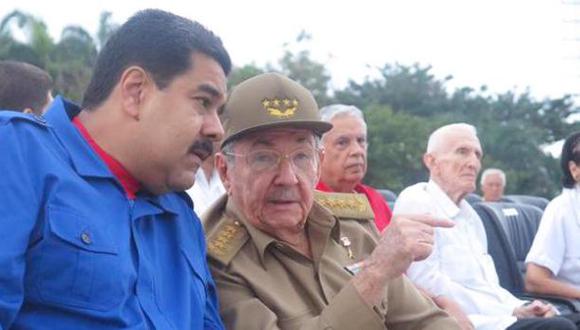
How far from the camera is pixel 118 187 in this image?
1.78 m

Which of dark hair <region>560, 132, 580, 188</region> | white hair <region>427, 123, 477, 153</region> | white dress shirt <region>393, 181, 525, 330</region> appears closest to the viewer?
white dress shirt <region>393, 181, 525, 330</region>

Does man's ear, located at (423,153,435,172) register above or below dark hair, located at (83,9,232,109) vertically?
below

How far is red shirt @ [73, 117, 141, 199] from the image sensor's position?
71.2 inches

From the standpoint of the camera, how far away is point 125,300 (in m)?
1.67

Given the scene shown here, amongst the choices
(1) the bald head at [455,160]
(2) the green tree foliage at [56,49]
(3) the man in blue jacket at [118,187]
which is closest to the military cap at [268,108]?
(3) the man in blue jacket at [118,187]

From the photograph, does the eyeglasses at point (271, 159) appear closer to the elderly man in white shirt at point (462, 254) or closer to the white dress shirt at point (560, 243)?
the elderly man in white shirt at point (462, 254)

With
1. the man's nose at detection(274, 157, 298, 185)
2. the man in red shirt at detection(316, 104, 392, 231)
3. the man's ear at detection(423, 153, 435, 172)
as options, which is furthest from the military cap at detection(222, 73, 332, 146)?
the man's ear at detection(423, 153, 435, 172)

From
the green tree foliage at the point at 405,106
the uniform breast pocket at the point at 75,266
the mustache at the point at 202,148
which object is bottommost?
the green tree foliage at the point at 405,106

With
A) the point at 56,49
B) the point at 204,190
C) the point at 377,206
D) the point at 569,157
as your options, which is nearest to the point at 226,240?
Result: the point at 204,190

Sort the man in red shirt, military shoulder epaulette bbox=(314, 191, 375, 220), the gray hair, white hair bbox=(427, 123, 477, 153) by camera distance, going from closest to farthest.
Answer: military shoulder epaulette bbox=(314, 191, 375, 220) → the man in red shirt → the gray hair → white hair bbox=(427, 123, 477, 153)

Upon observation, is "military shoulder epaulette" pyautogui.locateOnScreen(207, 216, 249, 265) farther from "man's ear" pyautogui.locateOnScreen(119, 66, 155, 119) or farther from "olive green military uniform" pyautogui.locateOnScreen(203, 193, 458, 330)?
"man's ear" pyautogui.locateOnScreen(119, 66, 155, 119)

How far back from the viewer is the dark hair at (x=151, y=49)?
1.78 m

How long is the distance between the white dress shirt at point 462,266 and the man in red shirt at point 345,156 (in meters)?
0.23

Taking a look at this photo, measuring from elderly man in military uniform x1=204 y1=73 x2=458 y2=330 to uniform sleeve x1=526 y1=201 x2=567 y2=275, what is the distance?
1.98 meters
